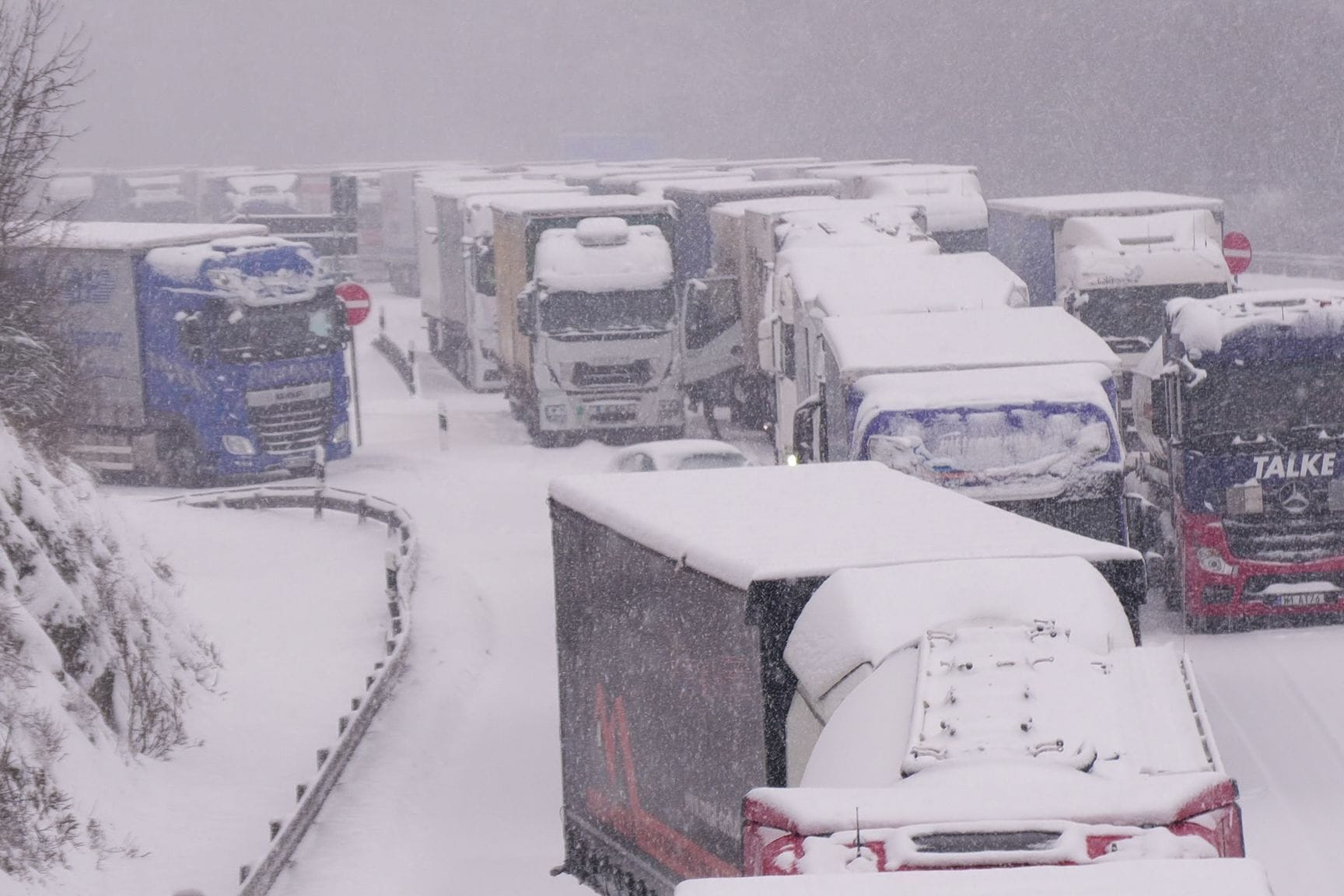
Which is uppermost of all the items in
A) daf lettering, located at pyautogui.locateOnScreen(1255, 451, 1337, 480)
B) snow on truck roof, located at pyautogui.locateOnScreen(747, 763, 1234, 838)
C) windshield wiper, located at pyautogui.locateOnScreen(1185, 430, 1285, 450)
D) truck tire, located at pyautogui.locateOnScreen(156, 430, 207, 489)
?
snow on truck roof, located at pyautogui.locateOnScreen(747, 763, 1234, 838)

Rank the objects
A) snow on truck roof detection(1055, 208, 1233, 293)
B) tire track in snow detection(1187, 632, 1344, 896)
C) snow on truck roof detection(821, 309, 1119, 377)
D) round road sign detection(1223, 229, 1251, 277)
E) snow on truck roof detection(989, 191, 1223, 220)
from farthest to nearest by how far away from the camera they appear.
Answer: round road sign detection(1223, 229, 1251, 277) → snow on truck roof detection(989, 191, 1223, 220) → snow on truck roof detection(1055, 208, 1233, 293) → snow on truck roof detection(821, 309, 1119, 377) → tire track in snow detection(1187, 632, 1344, 896)

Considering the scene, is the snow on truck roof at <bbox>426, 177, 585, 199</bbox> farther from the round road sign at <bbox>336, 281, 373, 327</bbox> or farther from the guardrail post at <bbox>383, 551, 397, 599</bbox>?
the guardrail post at <bbox>383, 551, 397, 599</bbox>

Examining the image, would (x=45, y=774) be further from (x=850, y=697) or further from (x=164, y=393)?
(x=164, y=393)

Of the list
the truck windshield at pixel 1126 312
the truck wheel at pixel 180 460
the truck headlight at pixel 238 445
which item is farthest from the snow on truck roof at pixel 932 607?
the truck wheel at pixel 180 460

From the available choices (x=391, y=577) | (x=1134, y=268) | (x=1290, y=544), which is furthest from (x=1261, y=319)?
(x=391, y=577)

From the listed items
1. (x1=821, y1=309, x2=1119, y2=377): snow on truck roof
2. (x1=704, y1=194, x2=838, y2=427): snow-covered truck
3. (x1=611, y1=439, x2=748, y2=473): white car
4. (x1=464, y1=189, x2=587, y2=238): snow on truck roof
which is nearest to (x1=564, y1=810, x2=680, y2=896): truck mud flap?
(x1=821, y1=309, x2=1119, y2=377): snow on truck roof

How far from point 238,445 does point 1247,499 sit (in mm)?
14920

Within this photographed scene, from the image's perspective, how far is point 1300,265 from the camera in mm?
48625

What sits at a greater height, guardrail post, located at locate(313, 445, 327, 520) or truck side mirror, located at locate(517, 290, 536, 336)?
truck side mirror, located at locate(517, 290, 536, 336)

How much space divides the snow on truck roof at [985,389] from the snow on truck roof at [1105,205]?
10.1m

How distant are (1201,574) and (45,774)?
9811mm

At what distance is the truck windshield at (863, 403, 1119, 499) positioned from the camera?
603 inches

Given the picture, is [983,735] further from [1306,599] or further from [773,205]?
[773,205]

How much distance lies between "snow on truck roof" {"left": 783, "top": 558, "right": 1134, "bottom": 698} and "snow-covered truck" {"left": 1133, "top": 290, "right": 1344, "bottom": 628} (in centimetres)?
955
